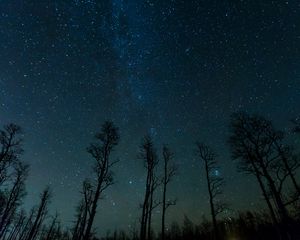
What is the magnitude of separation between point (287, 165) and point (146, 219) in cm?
1331

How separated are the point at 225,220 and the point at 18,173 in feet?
290

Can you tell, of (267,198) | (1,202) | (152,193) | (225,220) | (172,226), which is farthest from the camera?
(172,226)

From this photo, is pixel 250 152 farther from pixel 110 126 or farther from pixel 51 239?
pixel 51 239

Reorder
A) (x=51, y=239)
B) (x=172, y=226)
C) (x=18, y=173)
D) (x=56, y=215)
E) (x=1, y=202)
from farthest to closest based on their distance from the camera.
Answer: (x=172, y=226)
(x=51, y=239)
(x=56, y=215)
(x=1, y=202)
(x=18, y=173)

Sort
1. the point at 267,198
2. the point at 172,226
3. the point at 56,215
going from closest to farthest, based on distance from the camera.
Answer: the point at 267,198 → the point at 56,215 → the point at 172,226

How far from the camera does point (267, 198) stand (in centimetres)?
1778

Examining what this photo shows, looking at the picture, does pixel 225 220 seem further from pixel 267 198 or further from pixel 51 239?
pixel 267 198

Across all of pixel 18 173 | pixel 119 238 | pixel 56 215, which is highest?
pixel 119 238

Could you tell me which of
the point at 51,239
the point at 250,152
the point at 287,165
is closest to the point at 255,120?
the point at 250,152

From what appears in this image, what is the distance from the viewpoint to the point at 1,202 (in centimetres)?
3384

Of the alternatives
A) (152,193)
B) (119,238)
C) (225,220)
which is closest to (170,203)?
(152,193)

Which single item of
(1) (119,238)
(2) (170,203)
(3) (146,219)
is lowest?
(3) (146,219)

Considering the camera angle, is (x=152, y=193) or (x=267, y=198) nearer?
(x=267, y=198)

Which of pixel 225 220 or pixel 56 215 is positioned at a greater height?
pixel 225 220
